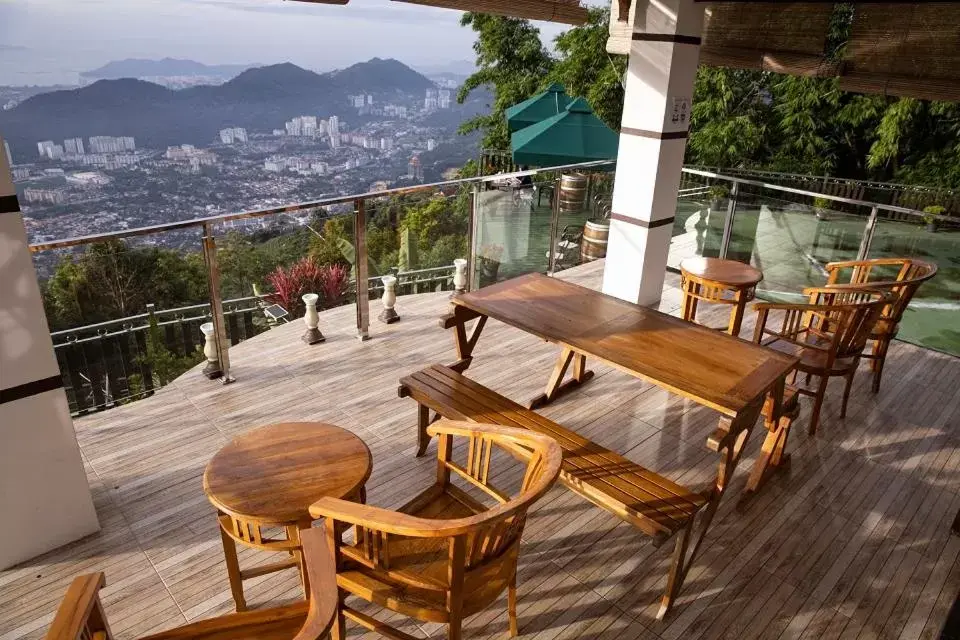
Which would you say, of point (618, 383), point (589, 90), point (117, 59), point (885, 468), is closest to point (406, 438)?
point (618, 383)

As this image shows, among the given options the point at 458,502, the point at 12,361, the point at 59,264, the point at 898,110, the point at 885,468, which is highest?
the point at 898,110

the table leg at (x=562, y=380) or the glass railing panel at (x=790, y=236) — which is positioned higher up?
the glass railing panel at (x=790, y=236)

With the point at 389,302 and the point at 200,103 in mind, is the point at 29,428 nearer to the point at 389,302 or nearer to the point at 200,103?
the point at 389,302

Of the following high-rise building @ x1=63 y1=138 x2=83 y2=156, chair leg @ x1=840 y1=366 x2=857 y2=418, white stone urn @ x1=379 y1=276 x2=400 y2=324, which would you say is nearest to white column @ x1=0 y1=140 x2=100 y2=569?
white stone urn @ x1=379 y1=276 x2=400 y2=324

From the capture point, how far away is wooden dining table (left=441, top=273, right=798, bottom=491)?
2.57 meters

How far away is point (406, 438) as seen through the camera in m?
3.58

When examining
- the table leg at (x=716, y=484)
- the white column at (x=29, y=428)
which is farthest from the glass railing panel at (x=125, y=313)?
the table leg at (x=716, y=484)

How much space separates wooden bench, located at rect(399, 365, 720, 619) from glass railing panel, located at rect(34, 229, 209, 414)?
1.67 meters

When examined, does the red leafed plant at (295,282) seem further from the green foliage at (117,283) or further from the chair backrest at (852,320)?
the chair backrest at (852,320)

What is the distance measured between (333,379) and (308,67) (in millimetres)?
12900

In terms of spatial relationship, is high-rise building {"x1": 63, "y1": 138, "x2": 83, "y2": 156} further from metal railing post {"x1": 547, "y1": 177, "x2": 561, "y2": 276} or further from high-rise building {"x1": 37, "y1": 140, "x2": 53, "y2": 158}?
metal railing post {"x1": 547, "y1": 177, "x2": 561, "y2": 276}

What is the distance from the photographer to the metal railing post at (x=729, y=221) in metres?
6.11

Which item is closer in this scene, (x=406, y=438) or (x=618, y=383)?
(x=406, y=438)

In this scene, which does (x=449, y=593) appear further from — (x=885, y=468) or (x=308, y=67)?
(x=308, y=67)
